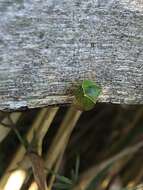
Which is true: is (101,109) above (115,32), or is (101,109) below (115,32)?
below

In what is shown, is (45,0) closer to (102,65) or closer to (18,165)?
(102,65)

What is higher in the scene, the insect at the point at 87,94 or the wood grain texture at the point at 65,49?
the wood grain texture at the point at 65,49

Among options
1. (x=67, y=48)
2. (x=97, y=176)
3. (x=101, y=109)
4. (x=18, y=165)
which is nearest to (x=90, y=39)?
(x=67, y=48)

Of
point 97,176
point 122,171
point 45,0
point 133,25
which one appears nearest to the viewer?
point 45,0
